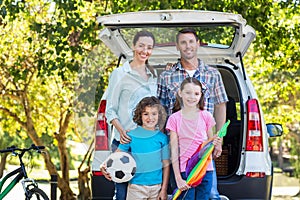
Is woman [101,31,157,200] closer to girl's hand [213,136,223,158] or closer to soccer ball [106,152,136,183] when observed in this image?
soccer ball [106,152,136,183]

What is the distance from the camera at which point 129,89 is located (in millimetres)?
5809

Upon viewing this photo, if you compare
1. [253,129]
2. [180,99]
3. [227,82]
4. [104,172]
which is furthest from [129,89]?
[227,82]

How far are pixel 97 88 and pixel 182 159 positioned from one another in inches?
39.9

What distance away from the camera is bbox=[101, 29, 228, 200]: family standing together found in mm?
5641

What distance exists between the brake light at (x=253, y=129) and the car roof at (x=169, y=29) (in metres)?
0.59

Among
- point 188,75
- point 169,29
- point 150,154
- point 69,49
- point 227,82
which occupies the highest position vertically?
point 69,49

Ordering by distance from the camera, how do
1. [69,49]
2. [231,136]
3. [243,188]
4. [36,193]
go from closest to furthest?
[243,188] < [231,136] < [36,193] < [69,49]

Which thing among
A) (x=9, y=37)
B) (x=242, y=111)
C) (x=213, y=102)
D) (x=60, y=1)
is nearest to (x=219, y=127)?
(x=213, y=102)

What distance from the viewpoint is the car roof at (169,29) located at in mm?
6012

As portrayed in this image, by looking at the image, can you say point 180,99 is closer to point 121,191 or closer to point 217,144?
point 217,144

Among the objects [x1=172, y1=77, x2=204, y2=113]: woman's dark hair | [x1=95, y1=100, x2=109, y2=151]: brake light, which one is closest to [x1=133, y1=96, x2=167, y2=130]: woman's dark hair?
[x1=172, y1=77, x2=204, y2=113]: woman's dark hair

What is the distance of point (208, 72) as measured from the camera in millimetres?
5910

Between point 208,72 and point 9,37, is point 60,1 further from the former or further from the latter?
point 208,72

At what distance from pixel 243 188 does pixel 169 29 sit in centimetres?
140
